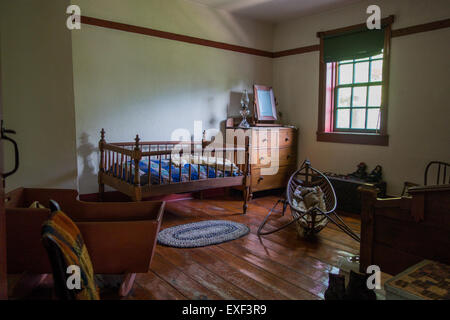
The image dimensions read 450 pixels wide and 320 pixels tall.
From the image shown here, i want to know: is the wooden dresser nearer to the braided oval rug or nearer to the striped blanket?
the braided oval rug

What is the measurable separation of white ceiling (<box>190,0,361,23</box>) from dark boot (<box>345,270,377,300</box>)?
3825 millimetres

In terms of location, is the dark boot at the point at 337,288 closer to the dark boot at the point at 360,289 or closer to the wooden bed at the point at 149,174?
the dark boot at the point at 360,289

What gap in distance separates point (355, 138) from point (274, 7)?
208 cm

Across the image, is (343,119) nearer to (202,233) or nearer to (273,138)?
(273,138)

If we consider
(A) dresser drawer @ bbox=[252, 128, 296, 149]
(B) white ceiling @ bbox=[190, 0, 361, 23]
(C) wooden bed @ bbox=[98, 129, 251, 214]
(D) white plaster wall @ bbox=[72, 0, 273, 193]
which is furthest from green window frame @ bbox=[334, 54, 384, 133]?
(C) wooden bed @ bbox=[98, 129, 251, 214]

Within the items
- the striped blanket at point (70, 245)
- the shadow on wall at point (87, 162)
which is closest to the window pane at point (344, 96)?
the shadow on wall at point (87, 162)

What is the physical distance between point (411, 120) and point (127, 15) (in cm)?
351

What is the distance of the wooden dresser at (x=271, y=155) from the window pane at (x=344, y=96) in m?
0.78

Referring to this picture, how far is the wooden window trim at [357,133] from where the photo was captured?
4094 mm

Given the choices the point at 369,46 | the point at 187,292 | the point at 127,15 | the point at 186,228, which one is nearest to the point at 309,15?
the point at 369,46

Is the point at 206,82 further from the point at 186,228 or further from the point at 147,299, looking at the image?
the point at 147,299

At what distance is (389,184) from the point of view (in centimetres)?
419

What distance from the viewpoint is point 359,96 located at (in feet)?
14.8
